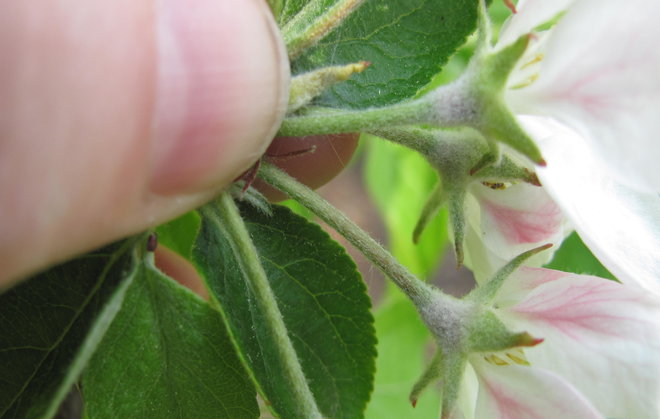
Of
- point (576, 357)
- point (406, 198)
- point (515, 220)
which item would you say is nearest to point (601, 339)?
point (576, 357)

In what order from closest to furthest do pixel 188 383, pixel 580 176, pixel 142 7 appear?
pixel 142 7, pixel 580 176, pixel 188 383

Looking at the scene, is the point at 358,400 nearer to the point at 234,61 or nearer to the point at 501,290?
the point at 501,290

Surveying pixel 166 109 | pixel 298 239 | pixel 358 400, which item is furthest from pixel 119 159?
pixel 358 400

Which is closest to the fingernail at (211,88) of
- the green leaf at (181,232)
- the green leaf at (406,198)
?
the green leaf at (181,232)

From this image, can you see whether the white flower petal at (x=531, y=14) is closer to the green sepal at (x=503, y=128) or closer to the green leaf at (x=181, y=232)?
the green sepal at (x=503, y=128)

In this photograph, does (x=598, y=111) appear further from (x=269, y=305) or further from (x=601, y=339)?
(x=269, y=305)

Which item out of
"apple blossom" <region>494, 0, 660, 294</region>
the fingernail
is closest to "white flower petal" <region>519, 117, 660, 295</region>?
"apple blossom" <region>494, 0, 660, 294</region>
